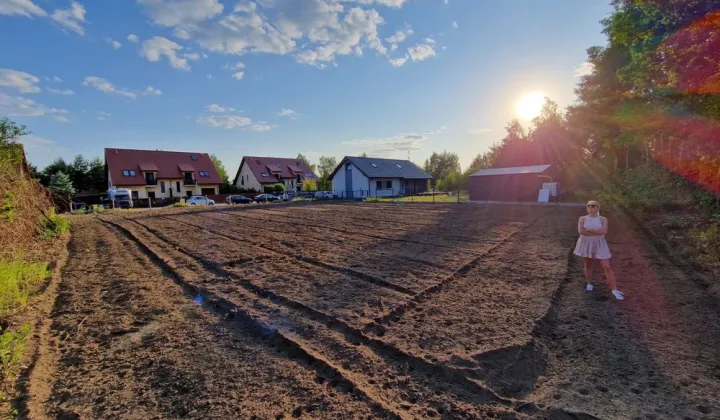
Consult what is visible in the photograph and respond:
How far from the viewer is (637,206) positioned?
1344 centimetres

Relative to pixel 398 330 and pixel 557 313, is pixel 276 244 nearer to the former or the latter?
pixel 398 330

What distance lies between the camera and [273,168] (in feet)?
174

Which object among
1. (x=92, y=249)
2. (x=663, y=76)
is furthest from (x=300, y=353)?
(x=663, y=76)

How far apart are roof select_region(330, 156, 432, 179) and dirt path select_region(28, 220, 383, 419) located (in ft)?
111

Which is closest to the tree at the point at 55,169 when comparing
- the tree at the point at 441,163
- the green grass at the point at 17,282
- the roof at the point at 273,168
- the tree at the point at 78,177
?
the tree at the point at 78,177

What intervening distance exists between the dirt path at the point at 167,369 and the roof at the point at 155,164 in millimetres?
42494

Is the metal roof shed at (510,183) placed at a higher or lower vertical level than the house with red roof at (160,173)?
lower

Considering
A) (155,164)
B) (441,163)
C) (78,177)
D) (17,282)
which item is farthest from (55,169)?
(441,163)

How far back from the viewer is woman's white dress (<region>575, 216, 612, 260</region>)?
4.87m

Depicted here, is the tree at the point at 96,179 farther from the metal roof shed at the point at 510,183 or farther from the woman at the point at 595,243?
the woman at the point at 595,243

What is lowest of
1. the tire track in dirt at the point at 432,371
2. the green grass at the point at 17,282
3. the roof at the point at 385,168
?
the tire track in dirt at the point at 432,371

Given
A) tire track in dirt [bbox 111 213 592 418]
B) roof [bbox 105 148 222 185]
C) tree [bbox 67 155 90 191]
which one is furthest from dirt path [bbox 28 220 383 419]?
tree [bbox 67 155 90 191]

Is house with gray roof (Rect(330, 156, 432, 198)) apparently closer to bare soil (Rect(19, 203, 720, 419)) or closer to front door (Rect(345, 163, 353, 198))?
front door (Rect(345, 163, 353, 198))

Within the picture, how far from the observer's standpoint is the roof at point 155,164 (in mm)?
40156
